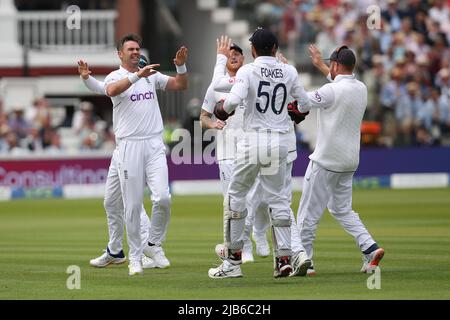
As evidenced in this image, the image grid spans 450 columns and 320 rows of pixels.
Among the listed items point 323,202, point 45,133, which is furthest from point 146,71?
point 45,133

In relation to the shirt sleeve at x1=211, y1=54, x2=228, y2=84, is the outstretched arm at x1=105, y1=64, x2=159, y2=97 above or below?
below

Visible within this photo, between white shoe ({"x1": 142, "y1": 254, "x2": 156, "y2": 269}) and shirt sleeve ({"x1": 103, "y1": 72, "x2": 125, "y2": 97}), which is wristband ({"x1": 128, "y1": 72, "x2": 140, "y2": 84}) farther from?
white shoe ({"x1": 142, "y1": 254, "x2": 156, "y2": 269})

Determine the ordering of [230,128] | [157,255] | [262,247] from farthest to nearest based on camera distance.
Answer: [262,247], [230,128], [157,255]

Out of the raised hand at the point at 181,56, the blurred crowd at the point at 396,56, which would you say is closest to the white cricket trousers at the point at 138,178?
the raised hand at the point at 181,56

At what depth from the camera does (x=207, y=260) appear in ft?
43.8

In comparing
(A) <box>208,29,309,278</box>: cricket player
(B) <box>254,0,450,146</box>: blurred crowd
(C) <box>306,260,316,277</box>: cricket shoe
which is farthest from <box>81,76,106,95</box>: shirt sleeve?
(B) <box>254,0,450,146</box>: blurred crowd

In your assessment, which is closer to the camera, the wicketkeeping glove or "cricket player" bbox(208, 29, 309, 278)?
"cricket player" bbox(208, 29, 309, 278)

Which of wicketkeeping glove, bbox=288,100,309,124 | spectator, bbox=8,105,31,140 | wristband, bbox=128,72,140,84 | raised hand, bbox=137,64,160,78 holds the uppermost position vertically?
raised hand, bbox=137,64,160,78

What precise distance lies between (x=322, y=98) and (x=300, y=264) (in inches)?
65.2

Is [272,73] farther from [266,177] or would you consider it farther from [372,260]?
[372,260]

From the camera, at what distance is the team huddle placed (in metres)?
11.0

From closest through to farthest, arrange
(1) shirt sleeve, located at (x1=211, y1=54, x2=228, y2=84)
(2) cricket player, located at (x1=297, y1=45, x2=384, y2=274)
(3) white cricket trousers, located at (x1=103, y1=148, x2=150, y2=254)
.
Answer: (2) cricket player, located at (x1=297, y1=45, x2=384, y2=274)
(1) shirt sleeve, located at (x1=211, y1=54, x2=228, y2=84)
(3) white cricket trousers, located at (x1=103, y1=148, x2=150, y2=254)

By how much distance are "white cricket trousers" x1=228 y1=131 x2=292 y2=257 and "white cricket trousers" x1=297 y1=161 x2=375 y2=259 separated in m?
0.62

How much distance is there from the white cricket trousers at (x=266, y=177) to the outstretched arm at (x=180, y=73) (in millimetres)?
1371
